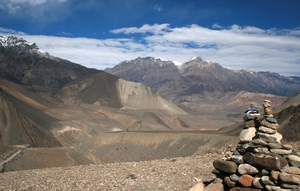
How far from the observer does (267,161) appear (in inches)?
337

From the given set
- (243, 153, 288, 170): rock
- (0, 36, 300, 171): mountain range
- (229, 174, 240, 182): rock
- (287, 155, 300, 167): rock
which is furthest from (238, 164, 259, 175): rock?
(0, 36, 300, 171): mountain range

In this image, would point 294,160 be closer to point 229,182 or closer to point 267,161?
point 267,161

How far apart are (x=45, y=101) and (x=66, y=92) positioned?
33.9 meters

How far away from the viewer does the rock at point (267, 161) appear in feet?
27.6

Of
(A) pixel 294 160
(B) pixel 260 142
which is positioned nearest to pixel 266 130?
(B) pixel 260 142

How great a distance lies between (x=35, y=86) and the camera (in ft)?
601

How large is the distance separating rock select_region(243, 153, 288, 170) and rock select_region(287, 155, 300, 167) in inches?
6.4

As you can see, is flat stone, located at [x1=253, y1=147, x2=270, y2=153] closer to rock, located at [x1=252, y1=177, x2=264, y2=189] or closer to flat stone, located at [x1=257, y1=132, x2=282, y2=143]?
flat stone, located at [x1=257, y1=132, x2=282, y2=143]

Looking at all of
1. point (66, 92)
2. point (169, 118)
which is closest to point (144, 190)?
point (169, 118)

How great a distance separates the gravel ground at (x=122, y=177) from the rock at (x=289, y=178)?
3.48 meters

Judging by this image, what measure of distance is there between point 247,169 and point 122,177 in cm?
573

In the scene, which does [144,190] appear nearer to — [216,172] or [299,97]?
[216,172]

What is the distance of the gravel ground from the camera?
12.0 m

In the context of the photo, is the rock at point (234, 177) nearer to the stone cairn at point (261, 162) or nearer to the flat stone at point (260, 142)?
the stone cairn at point (261, 162)
